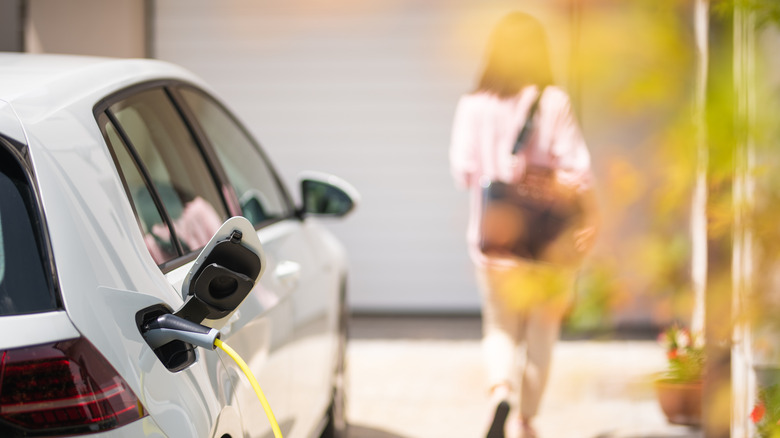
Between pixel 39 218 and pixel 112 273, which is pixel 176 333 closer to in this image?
pixel 112 273

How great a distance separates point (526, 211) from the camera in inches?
158

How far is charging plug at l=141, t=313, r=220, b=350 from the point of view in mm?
1774

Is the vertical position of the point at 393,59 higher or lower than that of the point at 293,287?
higher

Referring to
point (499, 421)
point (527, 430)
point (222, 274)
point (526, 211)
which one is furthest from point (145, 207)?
point (527, 430)

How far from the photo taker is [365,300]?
8.16 meters

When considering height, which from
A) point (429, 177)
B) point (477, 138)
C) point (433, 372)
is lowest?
point (433, 372)

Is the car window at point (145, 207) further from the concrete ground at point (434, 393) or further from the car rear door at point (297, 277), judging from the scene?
the concrete ground at point (434, 393)

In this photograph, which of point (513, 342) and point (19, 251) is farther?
point (513, 342)

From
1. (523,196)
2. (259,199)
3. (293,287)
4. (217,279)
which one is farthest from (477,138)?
(217,279)

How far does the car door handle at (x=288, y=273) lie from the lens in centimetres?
285

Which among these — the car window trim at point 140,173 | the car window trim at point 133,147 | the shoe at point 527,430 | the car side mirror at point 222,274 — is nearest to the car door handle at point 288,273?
the car window trim at point 133,147

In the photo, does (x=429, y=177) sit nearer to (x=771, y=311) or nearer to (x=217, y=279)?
(x=217, y=279)

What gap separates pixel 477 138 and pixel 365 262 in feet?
13.5

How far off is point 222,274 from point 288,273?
1.08 metres
